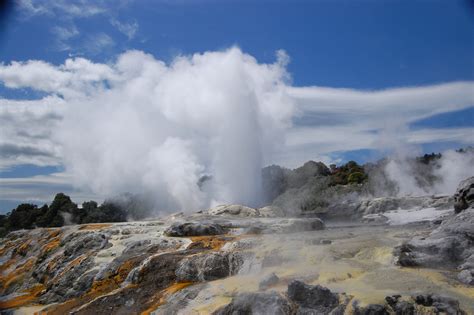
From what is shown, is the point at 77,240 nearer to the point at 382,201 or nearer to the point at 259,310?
the point at 259,310

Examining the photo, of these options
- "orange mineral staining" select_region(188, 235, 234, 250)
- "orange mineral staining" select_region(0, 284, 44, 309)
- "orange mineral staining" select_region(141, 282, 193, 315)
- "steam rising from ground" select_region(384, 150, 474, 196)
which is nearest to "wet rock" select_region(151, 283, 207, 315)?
"orange mineral staining" select_region(141, 282, 193, 315)

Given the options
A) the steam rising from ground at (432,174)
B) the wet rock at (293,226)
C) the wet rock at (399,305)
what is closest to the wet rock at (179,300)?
the wet rock at (399,305)

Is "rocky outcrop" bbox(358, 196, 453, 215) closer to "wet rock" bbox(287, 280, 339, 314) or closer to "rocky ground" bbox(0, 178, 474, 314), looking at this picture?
"rocky ground" bbox(0, 178, 474, 314)

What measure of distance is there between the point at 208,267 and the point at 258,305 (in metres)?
5.67

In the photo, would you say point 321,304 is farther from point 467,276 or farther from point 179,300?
point 179,300

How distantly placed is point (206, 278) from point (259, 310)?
5447mm

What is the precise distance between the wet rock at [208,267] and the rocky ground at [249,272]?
5 centimetres

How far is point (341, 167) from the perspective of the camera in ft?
338

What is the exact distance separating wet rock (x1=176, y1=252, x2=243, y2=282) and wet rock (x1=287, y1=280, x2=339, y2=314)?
563cm

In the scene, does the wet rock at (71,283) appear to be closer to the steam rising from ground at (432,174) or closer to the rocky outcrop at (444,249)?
the rocky outcrop at (444,249)

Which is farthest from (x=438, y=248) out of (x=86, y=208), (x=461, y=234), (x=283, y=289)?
(x=86, y=208)

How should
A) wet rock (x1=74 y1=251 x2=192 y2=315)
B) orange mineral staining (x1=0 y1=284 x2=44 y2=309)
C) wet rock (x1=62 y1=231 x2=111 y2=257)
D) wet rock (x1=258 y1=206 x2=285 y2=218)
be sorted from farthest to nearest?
wet rock (x1=258 y1=206 x2=285 y2=218)
wet rock (x1=62 y1=231 x2=111 y2=257)
orange mineral staining (x1=0 y1=284 x2=44 y2=309)
wet rock (x1=74 y1=251 x2=192 y2=315)

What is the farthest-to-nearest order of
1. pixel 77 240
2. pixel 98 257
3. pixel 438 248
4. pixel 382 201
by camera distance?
pixel 382 201
pixel 77 240
pixel 98 257
pixel 438 248

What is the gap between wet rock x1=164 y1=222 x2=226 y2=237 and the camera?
2788cm
